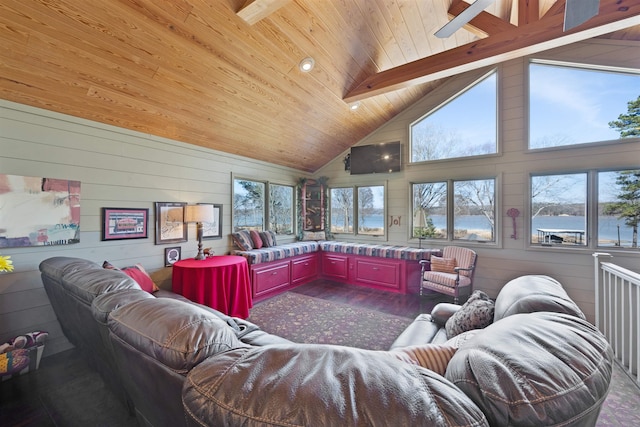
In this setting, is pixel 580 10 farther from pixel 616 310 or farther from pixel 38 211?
pixel 38 211

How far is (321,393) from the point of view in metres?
0.55

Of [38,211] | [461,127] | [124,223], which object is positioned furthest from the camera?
[461,127]

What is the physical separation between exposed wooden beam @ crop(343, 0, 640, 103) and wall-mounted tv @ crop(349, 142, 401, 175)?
1574 mm

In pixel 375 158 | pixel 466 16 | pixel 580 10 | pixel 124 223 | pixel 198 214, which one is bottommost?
pixel 124 223

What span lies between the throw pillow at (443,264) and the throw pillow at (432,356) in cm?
316

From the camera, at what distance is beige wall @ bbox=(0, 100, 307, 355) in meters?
2.30

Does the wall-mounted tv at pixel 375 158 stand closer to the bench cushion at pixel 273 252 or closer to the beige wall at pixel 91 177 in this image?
the bench cushion at pixel 273 252

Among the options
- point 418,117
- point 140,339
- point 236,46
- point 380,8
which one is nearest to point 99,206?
point 236,46

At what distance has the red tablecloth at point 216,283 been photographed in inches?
114

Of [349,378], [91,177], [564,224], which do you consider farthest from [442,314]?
[91,177]

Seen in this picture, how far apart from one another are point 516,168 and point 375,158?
233 centimetres

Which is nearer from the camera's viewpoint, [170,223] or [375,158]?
[170,223]

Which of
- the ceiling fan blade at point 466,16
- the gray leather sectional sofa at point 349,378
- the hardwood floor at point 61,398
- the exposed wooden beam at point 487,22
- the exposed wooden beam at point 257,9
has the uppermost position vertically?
the exposed wooden beam at point 487,22

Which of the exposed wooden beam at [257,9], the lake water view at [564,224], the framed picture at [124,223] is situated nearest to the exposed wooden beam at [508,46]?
the exposed wooden beam at [257,9]
